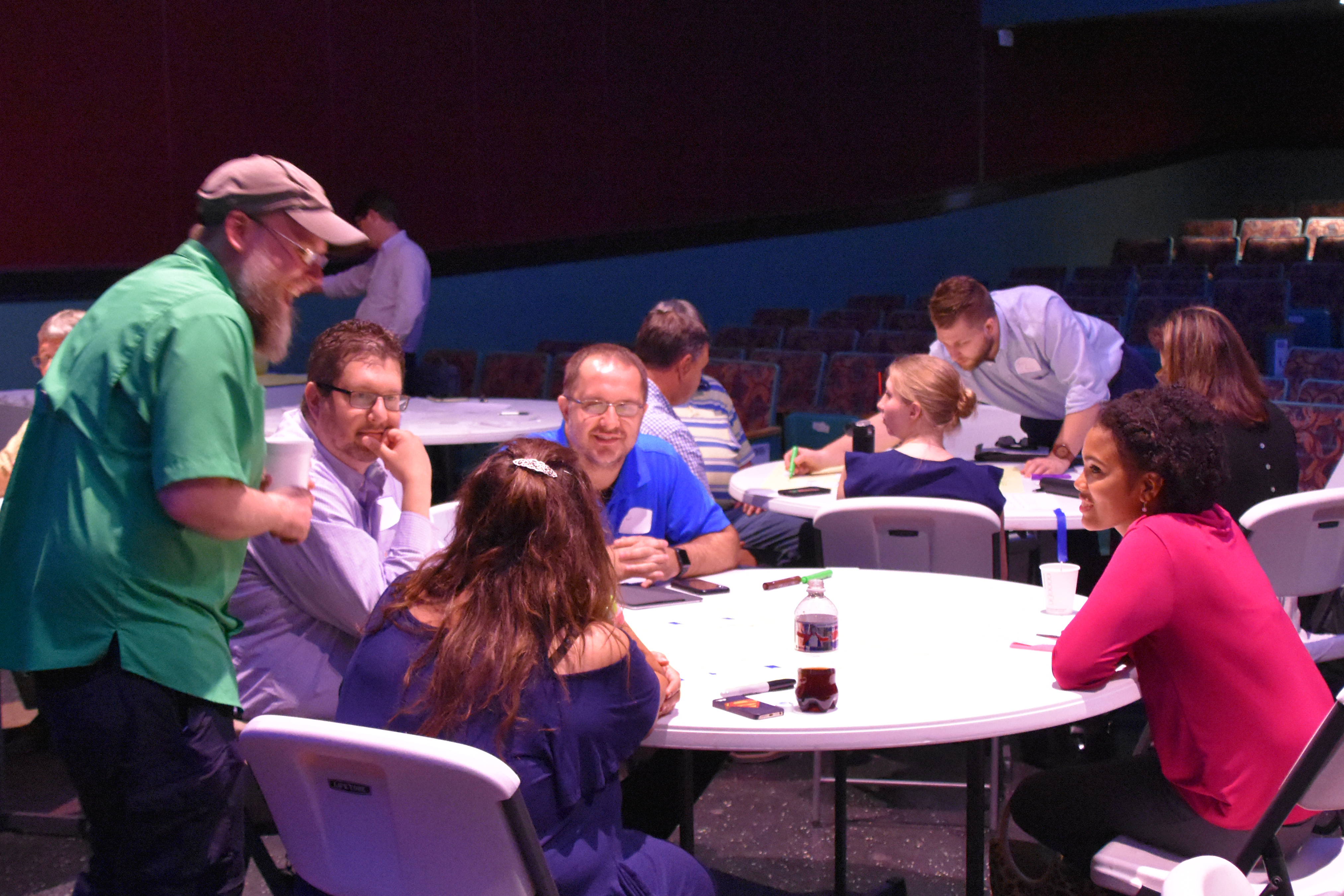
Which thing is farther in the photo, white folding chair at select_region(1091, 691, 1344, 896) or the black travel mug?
the black travel mug

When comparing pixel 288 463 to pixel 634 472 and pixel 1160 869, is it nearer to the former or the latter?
pixel 634 472

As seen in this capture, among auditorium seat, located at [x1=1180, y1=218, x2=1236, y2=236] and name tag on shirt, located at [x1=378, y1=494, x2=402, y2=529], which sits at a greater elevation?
Answer: auditorium seat, located at [x1=1180, y1=218, x2=1236, y2=236]

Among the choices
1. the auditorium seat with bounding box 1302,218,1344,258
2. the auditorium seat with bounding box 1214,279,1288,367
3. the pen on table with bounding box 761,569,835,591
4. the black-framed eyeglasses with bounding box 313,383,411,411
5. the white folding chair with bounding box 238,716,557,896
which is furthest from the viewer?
the auditorium seat with bounding box 1302,218,1344,258

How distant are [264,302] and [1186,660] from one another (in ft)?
4.87

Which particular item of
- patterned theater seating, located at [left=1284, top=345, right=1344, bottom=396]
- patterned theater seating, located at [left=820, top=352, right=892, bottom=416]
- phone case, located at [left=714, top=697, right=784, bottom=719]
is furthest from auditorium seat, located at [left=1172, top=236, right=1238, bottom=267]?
phone case, located at [left=714, top=697, right=784, bottom=719]

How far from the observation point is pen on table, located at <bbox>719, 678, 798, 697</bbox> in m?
1.97

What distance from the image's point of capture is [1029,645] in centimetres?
225

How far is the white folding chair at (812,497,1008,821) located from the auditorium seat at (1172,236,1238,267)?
476 inches

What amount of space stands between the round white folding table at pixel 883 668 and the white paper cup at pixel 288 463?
0.64 meters

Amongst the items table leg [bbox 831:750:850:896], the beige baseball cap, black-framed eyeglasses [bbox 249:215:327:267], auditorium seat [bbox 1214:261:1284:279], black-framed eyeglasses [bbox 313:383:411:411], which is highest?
the beige baseball cap

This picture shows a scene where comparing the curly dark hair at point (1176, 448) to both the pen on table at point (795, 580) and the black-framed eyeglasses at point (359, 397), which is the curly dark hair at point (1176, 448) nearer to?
the pen on table at point (795, 580)

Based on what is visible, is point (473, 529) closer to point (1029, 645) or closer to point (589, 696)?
point (589, 696)

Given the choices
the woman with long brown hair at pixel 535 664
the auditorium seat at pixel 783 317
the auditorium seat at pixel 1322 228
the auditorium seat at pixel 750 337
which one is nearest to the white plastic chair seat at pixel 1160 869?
the woman with long brown hair at pixel 535 664

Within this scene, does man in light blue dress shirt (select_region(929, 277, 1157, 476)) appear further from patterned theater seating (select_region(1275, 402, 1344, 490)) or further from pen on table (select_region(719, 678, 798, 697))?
pen on table (select_region(719, 678, 798, 697))
